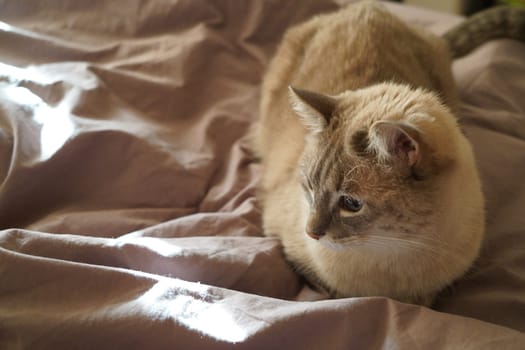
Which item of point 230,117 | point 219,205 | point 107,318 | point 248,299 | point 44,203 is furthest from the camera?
point 230,117

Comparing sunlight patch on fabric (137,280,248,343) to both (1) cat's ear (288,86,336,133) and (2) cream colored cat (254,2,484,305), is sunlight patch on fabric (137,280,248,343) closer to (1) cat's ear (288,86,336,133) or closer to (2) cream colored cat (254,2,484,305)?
(2) cream colored cat (254,2,484,305)

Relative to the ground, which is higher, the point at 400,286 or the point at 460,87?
the point at 460,87

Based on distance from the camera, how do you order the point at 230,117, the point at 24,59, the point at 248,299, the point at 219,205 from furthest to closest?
1. the point at 230,117
2. the point at 24,59
3. the point at 219,205
4. the point at 248,299

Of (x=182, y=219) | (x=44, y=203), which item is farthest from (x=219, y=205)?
(x=44, y=203)

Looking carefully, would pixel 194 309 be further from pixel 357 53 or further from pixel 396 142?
pixel 357 53

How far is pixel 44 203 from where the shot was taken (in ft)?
4.75

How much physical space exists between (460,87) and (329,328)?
1287mm

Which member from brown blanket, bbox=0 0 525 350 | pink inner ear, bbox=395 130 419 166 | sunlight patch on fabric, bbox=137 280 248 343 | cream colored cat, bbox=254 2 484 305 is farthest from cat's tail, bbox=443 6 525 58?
sunlight patch on fabric, bbox=137 280 248 343

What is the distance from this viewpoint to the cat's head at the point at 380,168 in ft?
3.38

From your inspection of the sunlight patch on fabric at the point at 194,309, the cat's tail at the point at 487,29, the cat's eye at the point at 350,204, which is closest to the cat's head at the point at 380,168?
the cat's eye at the point at 350,204

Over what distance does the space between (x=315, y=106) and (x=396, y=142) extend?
262 millimetres

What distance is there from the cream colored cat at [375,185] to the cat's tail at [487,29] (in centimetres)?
58

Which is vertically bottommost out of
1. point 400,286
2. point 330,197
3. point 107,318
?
Result: point 400,286

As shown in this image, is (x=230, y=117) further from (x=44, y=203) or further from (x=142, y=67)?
(x=44, y=203)
